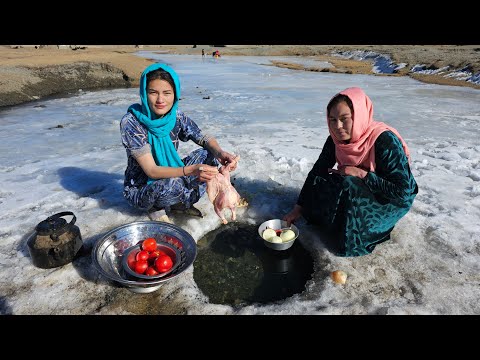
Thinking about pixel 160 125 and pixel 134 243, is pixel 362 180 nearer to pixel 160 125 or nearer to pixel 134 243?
pixel 160 125

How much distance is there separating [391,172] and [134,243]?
8.38 ft

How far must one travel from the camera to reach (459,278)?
297 cm

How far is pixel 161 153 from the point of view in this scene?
3.68 meters

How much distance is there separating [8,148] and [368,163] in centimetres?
652

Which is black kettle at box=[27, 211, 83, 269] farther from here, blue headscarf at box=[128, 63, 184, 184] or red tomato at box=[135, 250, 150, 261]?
blue headscarf at box=[128, 63, 184, 184]

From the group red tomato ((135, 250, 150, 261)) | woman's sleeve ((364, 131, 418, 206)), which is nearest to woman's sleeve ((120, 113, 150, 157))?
red tomato ((135, 250, 150, 261))

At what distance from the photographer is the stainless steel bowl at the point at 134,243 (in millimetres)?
2852

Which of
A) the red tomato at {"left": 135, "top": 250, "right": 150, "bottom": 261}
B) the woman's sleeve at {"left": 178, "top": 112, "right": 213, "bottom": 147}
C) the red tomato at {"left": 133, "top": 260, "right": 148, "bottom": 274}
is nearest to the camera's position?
the red tomato at {"left": 133, "top": 260, "right": 148, "bottom": 274}

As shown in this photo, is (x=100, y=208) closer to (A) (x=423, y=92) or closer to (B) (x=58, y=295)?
(B) (x=58, y=295)

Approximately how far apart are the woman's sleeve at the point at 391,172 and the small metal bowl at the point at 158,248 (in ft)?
6.34

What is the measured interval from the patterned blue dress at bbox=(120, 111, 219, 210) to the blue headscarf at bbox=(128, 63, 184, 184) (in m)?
0.09

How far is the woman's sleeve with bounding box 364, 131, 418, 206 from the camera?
2.97 meters

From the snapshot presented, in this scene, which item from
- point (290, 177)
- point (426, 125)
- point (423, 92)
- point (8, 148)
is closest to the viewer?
point (290, 177)

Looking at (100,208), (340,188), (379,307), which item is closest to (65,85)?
(100,208)
